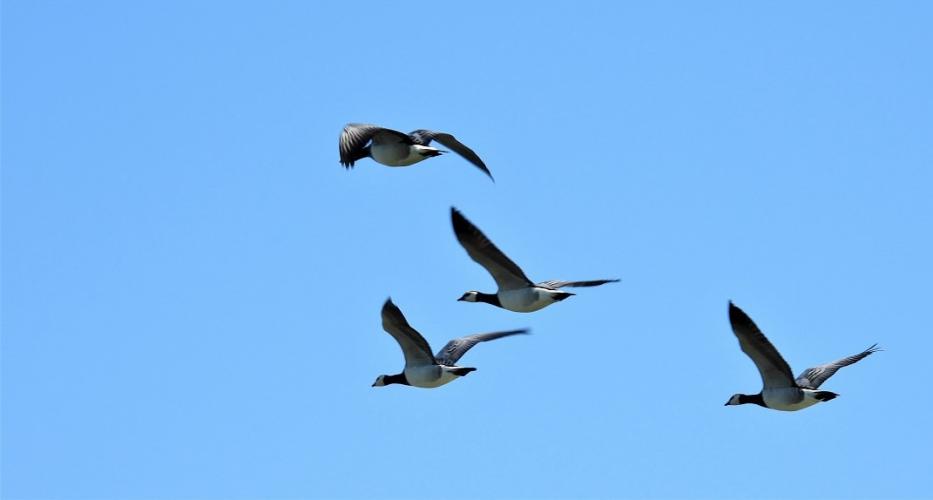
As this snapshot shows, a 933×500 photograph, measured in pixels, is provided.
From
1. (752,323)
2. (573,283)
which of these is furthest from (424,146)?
(752,323)

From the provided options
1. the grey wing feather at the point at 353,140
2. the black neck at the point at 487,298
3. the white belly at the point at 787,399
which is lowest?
the white belly at the point at 787,399

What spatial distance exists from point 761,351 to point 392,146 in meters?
7.11

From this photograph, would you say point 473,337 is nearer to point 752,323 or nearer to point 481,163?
point 481,163

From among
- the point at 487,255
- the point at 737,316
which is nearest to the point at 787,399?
the point at 737,316

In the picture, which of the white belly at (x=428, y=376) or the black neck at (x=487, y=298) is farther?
the black neck at (x=487, y=298)

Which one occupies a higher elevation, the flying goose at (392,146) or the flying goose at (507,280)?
the flying goose at (392,146)

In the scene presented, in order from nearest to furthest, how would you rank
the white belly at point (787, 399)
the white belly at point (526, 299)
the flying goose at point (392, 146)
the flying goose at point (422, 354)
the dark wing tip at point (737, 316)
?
the dark wing tip at point (737, 316), the flying goose at point (392, 146), the flying goose at point (422, 354), the white belly at point (526, 299), the white belly at point (787, 399)

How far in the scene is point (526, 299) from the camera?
33656 millimetres

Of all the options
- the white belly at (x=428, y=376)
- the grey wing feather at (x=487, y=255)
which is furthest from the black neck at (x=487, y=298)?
the white belly at (x=428, y=376)

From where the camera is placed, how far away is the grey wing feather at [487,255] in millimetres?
32062

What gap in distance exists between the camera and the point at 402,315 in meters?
33.0

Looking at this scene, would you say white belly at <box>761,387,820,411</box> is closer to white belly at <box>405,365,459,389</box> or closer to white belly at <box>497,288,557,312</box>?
white belly at <box>497,288,557,312</box>

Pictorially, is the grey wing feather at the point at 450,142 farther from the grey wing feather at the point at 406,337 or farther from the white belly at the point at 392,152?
the grey wing feather at the point at 406,337

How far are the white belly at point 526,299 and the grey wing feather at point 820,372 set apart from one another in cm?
477
